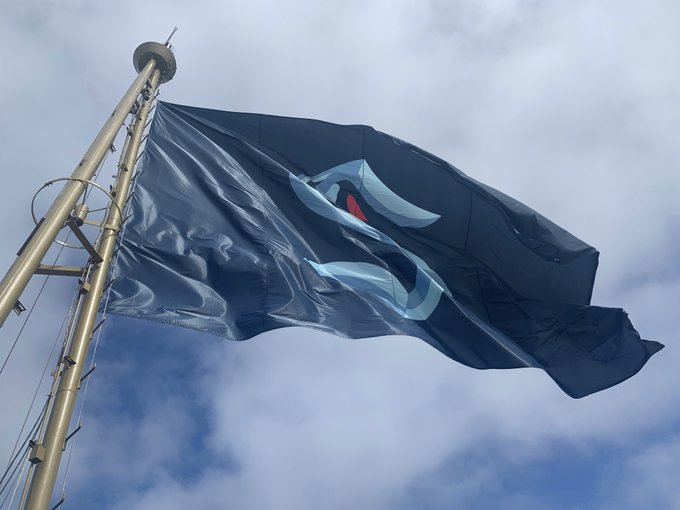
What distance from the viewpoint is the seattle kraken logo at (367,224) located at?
48.7 feet

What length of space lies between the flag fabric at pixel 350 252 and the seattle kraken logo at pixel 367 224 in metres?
0.03

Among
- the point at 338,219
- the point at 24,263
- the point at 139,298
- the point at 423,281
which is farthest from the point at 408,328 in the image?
the point at 24,263

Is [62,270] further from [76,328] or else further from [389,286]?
[389,286]

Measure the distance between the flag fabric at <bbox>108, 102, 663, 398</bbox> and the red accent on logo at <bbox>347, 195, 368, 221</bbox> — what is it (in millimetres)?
26

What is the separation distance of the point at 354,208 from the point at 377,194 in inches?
26.1

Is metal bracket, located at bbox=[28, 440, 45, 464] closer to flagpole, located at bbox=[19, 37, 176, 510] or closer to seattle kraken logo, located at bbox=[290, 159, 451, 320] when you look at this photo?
flagpole, located at bbox=[19, 37, 176, 510]

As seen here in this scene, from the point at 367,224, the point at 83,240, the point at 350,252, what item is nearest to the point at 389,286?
the point at 350,252

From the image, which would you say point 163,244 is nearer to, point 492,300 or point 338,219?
point 338,219

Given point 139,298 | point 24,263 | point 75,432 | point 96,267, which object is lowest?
point 75,432

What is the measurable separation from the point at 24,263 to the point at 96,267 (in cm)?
218

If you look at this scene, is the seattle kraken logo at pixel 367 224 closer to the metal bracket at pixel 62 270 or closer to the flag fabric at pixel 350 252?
the flag fabric at pixel 350 252

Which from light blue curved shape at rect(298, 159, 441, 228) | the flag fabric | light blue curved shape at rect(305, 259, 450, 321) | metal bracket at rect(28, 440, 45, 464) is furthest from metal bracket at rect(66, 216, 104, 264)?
light blue curved shape at rect(298, 159, 441, 228)

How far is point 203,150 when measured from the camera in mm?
15062

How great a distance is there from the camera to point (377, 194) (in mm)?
16703
